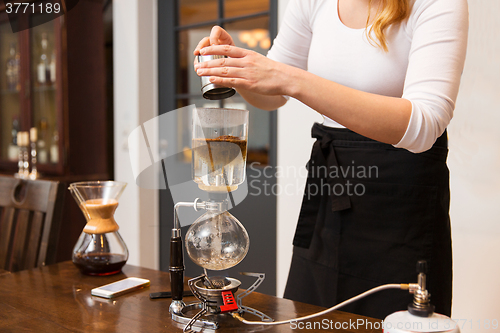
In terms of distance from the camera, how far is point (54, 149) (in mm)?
3000

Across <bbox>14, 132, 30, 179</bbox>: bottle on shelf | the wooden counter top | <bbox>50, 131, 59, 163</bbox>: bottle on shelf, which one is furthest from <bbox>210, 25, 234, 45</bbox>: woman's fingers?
<bbox>14, 132, 30, 179</bbox>: bottle on shelf

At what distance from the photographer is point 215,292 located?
2.53 ft

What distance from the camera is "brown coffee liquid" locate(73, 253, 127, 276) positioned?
3.43ft

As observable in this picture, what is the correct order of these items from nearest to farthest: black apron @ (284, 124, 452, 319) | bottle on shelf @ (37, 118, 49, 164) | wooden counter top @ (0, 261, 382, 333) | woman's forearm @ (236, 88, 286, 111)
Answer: wooden counter top @ (0, 261, 382, 333)
black apron @ (284, 124, 452, 319)
woman's forearm @ (236, 88, 286, 111)
bottle on shelf @ (37, 118, 49, 164)

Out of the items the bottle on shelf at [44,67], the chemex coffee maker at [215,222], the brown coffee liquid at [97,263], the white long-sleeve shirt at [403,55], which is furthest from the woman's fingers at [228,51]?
the bottle on shelf at [44,67]

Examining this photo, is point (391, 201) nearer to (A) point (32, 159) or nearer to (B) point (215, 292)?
(B) point (215, 292)

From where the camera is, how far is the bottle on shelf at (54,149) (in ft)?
9.69

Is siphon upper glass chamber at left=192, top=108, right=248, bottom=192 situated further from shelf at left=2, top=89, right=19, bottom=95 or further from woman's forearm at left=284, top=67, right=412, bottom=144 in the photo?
shelf at left=2, top=89, right=19, bottom=95

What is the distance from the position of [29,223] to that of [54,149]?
1.81 metres

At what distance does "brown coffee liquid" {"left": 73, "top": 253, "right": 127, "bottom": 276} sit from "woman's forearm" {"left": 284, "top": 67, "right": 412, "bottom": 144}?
60 centimetres

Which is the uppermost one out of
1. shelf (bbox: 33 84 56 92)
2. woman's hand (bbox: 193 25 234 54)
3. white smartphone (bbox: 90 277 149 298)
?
shelf (bbox: 33 84 56 92)

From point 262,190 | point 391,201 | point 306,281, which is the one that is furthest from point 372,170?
point 262,190

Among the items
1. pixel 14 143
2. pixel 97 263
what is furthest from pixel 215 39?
pixel 14 143

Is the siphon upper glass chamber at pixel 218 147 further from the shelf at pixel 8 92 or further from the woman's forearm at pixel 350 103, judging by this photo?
the shelf at pixel 8 92
